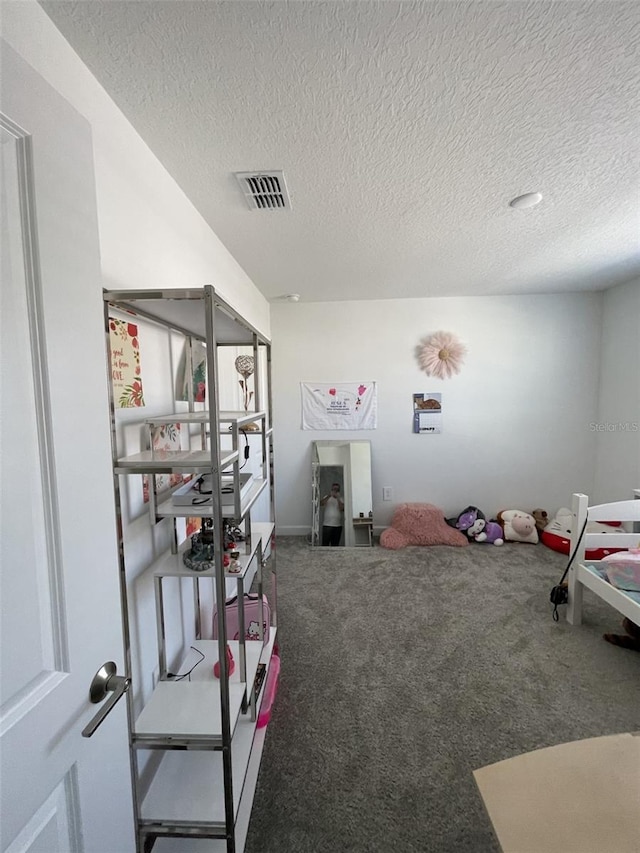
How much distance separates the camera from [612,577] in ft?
6.08

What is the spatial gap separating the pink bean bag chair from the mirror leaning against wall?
0.22 meters

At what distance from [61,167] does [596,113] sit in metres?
1.54

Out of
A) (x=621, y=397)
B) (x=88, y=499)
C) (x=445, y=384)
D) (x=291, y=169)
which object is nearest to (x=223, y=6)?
(x=291, y=169)

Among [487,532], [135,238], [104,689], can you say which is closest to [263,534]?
[104,689]

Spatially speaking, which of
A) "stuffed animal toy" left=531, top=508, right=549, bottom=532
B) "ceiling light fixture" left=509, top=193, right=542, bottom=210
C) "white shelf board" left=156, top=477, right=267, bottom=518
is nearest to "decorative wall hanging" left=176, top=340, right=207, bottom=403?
"white shelf board" left=156, top=477, right=267, bottom=518

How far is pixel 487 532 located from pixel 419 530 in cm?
63

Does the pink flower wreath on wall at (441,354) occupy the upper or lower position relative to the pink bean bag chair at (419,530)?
upper

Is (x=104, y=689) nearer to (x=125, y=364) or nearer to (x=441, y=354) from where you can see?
(x=125, y=364)

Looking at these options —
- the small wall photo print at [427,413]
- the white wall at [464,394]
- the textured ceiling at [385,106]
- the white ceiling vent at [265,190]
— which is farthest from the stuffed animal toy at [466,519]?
the white ceiling vent at [265,190]

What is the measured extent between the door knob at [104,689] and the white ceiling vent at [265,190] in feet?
5.35

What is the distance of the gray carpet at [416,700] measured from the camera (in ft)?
3.83

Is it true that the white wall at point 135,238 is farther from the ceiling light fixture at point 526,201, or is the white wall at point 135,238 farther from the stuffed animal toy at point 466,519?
the stuffed animal toy at point 466,519

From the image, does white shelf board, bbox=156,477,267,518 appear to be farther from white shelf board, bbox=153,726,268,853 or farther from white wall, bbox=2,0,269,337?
white shelf board, bbox=153,726,268,853

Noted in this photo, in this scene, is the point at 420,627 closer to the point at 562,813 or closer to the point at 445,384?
the point at 562,813
